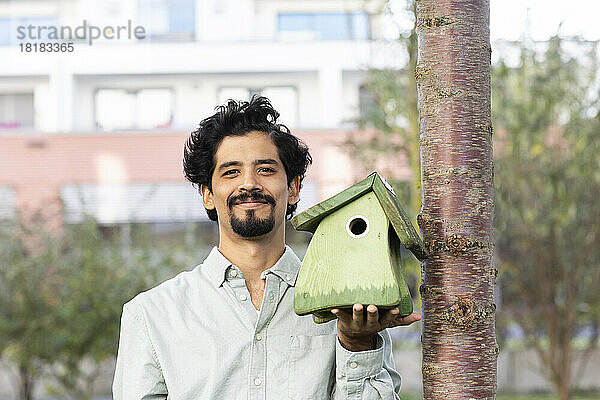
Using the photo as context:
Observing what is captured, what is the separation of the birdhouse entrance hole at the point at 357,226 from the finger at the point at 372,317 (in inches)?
7.3

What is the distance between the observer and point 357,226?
180 cm

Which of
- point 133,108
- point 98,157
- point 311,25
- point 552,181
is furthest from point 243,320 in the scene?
point 311,25

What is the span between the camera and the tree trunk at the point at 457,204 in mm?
1733

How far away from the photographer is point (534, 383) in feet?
34.0

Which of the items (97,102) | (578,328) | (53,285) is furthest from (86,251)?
(97,102)

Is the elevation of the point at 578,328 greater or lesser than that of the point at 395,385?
lesser

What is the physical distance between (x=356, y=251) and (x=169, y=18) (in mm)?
14290

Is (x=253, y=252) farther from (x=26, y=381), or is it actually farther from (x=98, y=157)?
(x=98, y=157)

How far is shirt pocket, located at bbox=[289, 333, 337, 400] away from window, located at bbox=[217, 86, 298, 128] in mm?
12446

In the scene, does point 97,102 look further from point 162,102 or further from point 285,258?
point 285,258

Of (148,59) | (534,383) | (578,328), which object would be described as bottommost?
(534,383)

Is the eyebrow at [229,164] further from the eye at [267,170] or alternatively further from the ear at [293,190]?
the ear at [293,190]

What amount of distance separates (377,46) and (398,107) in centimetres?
59

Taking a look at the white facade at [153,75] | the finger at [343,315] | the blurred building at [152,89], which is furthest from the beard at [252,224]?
the white facade at [153,75]
